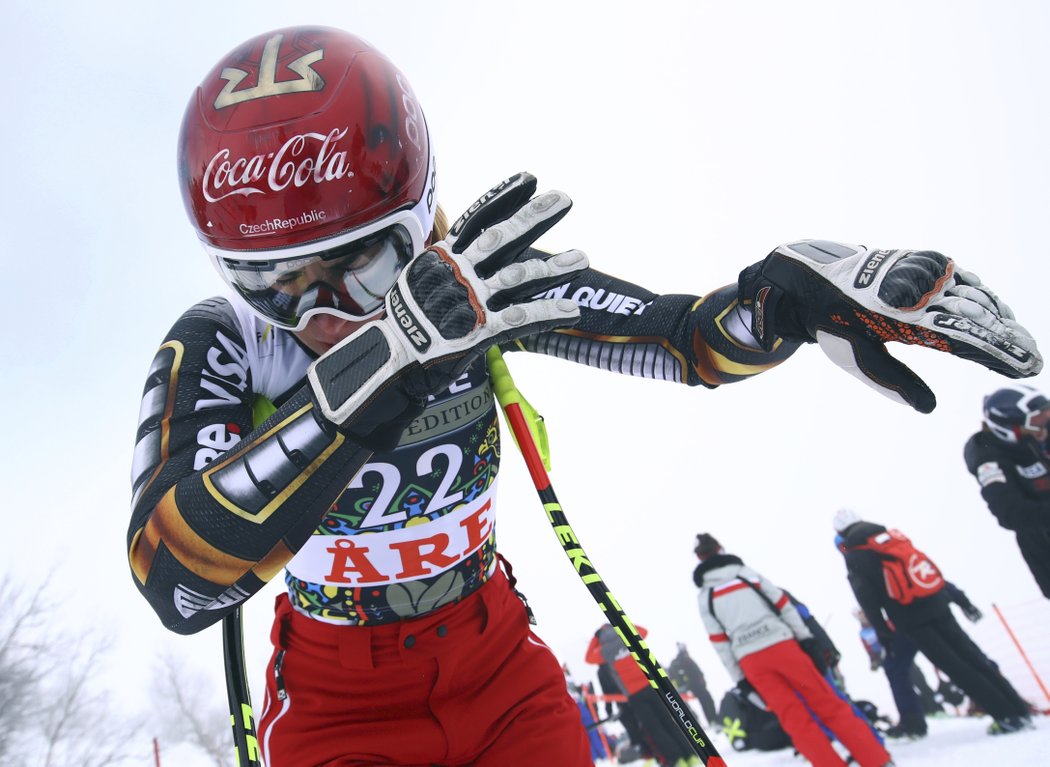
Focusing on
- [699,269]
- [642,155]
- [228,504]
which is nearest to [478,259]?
[228,504]

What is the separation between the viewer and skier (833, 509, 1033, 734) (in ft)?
15.7

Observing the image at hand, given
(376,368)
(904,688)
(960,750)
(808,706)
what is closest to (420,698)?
(376,368)

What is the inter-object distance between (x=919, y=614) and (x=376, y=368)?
479 centimetres

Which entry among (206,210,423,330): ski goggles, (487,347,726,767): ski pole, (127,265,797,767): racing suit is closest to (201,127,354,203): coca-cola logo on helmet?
(206,210,423,330): ski goggles

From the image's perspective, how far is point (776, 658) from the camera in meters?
4.98

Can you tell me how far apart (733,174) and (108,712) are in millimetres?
9218

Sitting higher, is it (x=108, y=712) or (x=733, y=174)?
(x=733, y=174)

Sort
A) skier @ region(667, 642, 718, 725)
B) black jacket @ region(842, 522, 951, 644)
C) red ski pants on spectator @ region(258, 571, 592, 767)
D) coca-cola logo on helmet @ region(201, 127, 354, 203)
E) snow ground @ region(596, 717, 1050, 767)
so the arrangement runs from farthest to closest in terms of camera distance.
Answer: skier @ region(667, 642, 718, 725) < black jacket @ region(842, 522, 951, 644) < snow ground @ region(596, 717, 1050, 767) < red ski pants on spectator @ region(258, 571, 592, 767) < coca-cola logo on helmet @ region(201, 127, 354, 203)

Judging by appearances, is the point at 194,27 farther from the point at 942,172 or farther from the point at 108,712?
the point at 942,172

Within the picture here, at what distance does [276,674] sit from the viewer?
6.98 feet

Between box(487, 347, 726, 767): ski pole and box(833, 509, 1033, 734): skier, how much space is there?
3671 millimetres

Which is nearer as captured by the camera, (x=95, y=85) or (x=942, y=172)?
(x=95, y=85)

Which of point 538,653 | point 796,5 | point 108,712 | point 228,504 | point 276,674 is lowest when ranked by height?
point 108,712

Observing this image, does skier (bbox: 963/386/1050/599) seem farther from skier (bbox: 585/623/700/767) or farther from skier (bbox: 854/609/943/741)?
skier (bbox: 585/623/700/767)
